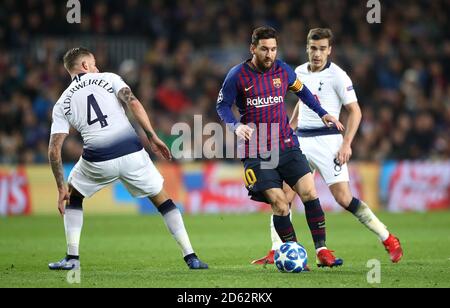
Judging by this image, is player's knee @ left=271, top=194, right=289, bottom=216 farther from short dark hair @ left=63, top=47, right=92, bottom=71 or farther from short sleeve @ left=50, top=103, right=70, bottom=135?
short dark hair @ left=63, top=47, right=92, bottom=71

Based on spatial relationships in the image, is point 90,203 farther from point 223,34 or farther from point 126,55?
point 223,34

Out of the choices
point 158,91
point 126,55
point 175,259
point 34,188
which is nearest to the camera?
point 175,259

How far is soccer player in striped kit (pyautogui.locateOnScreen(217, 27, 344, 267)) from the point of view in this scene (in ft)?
27.8

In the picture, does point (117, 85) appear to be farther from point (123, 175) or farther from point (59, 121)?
point (123, 175)

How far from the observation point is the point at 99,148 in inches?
341

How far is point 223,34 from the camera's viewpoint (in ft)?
70.9

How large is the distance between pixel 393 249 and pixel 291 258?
5.23 feet

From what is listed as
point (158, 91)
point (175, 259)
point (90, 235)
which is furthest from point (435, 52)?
point (175, 259)

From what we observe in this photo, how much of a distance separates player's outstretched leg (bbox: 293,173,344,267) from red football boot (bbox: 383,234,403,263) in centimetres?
79

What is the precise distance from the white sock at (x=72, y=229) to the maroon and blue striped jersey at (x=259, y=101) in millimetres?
1821

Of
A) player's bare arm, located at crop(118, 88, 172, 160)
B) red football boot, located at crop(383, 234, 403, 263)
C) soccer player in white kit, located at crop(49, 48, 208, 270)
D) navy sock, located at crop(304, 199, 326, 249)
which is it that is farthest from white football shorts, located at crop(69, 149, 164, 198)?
red football boot, located at crop(383, 234, 403, 263)

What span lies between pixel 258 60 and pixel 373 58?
43.3ft

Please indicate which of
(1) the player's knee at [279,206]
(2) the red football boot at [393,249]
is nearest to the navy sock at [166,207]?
(1) the player's knee at [279,206]

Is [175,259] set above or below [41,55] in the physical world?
below
